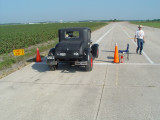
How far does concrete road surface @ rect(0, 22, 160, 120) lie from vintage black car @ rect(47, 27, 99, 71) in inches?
19.0

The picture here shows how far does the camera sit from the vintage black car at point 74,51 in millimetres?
7281

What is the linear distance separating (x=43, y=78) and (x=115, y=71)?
118 inches

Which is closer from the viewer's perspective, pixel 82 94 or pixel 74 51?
pixel 82 94

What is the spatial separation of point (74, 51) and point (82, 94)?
2.42 metres

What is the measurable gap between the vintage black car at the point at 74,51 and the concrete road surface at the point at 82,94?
482mm

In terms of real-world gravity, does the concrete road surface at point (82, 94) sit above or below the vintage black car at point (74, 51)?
below

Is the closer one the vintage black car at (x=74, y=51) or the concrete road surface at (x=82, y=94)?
the concrete road surface at (x=82, y=94)

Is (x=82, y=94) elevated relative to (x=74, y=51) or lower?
lower

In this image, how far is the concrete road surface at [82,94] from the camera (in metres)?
4.15

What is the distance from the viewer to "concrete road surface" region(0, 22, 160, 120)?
415 cm

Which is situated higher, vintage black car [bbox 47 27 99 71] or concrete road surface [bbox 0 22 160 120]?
vintage black car [bbox 47 27 99 71]

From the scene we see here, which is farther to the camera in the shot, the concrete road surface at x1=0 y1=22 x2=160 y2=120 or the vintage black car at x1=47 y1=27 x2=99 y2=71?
the vintage black car at x1=47 y1=27 x2=99 y2=71

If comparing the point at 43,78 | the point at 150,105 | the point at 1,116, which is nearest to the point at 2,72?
the point at 43,78

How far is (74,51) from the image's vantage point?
7246mm
